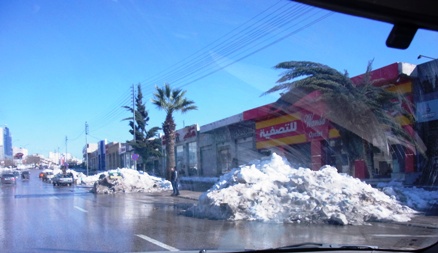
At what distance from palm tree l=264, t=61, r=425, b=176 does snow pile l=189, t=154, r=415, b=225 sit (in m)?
1.54

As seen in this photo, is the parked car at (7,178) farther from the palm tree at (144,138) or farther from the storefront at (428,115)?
the storefront at (428,115)

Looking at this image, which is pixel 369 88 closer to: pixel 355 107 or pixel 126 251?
pixel 355 107

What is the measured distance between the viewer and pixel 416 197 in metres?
15.1

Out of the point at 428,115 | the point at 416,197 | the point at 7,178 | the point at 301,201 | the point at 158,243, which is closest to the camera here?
the point at 158,243

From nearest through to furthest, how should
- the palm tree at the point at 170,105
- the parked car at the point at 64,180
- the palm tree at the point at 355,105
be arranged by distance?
the palm tree at the point at 355,105
the palm tree at the point at 170,105
the parked car at the point at 64,180

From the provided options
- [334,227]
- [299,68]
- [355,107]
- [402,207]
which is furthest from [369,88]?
[334,227]

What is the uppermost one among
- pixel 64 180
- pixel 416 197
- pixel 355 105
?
pixel 355 105

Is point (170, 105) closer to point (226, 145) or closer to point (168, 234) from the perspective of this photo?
point (226, 145)

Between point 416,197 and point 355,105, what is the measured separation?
3.82 meters

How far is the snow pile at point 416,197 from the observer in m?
14.6

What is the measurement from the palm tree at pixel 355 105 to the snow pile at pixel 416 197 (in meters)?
1.60

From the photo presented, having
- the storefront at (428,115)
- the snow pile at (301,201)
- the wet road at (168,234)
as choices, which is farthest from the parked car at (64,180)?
the storefront at (428,115)

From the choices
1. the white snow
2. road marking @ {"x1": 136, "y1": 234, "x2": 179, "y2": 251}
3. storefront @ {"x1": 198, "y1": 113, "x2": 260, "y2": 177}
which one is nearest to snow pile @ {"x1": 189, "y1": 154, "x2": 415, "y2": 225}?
the white snow

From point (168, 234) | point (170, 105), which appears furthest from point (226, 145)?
point (168, 234)
